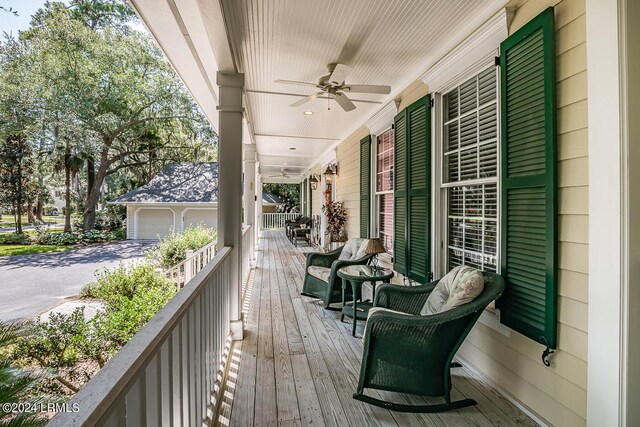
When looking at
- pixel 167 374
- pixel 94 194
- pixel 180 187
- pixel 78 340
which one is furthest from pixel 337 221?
pixel 180 187

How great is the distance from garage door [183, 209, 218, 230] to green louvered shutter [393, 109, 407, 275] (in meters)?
12.3

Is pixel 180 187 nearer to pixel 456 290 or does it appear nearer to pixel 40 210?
pixel 40 210

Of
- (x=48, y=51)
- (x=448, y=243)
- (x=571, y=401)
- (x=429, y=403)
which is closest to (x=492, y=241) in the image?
(x=448, y=243)

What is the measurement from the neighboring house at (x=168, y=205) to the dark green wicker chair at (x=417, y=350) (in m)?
13.2

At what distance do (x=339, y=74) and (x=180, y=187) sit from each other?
44.5 ft

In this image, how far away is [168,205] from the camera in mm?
14531

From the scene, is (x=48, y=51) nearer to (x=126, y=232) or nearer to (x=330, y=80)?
(x=330, y=80)

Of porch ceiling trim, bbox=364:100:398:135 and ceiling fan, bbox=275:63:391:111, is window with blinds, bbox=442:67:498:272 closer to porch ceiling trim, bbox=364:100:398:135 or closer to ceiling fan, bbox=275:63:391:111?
ceiling fan, bbox=275:63:391:111

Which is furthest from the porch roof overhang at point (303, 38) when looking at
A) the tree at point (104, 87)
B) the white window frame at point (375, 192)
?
the tree at point (104, 87)

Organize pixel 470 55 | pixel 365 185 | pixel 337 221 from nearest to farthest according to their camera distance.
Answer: pixel 470 55
pixel 365 185
pixel 337 221

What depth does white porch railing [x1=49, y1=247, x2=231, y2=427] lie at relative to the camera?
65cm

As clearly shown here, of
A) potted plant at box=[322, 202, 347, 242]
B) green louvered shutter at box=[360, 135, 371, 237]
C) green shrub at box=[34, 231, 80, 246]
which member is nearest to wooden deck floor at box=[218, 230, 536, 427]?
green louvered shutter at box=[360, 135, 371, 237]

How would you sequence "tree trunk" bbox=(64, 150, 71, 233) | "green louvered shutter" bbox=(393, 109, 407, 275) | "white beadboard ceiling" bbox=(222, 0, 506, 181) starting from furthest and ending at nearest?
"tree trunk" bbox=(64, 150, 71, 233) → "green louvered shutter" bbox=(393, 109, 407, 275) → "white beadboard ceiling" bbox=(222, 0, 506, 181)

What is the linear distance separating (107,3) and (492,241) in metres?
10.2
